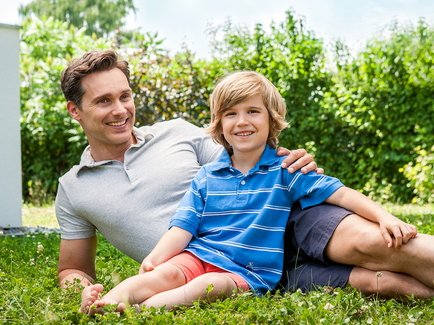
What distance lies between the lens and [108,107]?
3750mm

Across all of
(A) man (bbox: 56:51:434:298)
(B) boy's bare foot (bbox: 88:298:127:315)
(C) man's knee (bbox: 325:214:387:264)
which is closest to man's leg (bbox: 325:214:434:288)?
(C) man's knee (bbox: 325:214:387:264)

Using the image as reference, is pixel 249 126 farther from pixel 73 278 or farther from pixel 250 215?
pixel 73 278

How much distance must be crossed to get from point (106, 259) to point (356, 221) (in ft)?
8.50

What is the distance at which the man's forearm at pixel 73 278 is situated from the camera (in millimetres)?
3584

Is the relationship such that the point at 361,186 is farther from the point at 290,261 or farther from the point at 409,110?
the point at 290,261

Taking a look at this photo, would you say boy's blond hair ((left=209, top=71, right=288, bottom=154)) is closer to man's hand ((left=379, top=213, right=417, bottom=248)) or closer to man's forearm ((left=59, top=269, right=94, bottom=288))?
man's hand ((left=379, top=213, right=417, bottom=248))

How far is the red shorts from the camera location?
3144mm

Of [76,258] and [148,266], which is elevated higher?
[148,266]

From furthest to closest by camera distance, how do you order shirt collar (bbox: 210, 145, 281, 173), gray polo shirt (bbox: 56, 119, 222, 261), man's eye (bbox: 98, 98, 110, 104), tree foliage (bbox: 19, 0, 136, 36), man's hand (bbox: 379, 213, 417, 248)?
tree foliage (bbox: 19, 0, 136, 36)
man's eye (bbox: 98, 98, 110, 104)
gray polo shirt (bbox: 56, 119, 222, 261)
shirt collar (bbox: 210, 145, 281, 173)
man's hand (bbox: 379, 213, 417, 248)

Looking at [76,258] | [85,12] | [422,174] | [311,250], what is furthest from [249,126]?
[85,12]

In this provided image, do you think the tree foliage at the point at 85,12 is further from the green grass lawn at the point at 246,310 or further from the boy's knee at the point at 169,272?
the boy's knee at the point at 169,272

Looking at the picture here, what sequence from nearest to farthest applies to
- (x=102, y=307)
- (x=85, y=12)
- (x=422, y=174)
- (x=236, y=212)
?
(x=102, y=307) → (x=236, y=212) → (x=422, y=174) → (x=85, y=12)

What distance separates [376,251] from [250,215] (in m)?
0.59

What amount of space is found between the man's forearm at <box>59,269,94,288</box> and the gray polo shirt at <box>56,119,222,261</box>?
186mm
